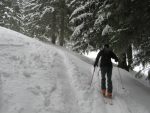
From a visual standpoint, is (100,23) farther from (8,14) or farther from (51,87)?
(8,14)

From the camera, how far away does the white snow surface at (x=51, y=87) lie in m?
7.66

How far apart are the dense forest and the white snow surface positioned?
1762mm

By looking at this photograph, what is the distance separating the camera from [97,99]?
9.07 m

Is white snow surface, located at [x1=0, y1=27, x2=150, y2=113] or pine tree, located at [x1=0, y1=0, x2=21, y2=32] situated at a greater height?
pine tree, located at [x1=0, y1=0, x2=21, y2=32]

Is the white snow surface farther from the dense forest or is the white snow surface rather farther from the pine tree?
the pine tree

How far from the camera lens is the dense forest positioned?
29.5 ft

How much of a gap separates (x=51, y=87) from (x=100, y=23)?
5648 millimetres

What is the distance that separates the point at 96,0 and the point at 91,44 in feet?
9.30

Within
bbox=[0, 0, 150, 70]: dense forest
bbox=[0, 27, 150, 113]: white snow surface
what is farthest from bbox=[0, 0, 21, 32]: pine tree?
bbox=[0, 27, 150, 113]: white snow surface

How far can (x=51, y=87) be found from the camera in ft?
29.2

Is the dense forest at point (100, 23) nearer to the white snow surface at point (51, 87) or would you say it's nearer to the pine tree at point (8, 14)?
the pine tree at point (8, 14)

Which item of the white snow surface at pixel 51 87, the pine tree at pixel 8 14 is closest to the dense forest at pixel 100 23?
the pine tree at pixel 8 14

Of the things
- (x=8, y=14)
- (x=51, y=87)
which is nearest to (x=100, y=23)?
(x=51, y=87)

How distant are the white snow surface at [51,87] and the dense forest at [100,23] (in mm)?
1762
